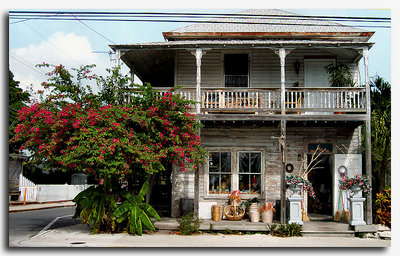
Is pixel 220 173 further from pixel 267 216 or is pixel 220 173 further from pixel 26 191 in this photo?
pixel 26 191

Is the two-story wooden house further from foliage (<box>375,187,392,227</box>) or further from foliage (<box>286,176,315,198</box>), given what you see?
foliage (<box>375,187,392,227</box>)

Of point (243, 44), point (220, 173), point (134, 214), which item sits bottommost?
point (134, 214)

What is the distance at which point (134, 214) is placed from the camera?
Answer: 11.6 meters

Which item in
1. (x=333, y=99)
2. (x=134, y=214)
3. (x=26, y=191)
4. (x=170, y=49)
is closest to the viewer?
(x=134, y=214)

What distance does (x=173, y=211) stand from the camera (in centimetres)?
1421

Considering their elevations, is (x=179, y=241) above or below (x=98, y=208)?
below

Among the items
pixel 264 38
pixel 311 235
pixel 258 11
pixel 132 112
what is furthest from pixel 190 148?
pixel 258 11

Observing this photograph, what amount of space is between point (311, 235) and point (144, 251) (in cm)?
504

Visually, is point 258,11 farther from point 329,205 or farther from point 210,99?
point 329,205

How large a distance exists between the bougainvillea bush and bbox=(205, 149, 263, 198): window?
6.47 ft

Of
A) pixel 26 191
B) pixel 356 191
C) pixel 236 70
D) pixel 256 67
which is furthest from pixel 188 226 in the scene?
pixel 26 191

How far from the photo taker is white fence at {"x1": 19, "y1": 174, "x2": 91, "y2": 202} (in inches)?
946

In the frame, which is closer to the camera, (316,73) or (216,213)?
(216,213)

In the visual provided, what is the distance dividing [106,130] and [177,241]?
11.4 feet
